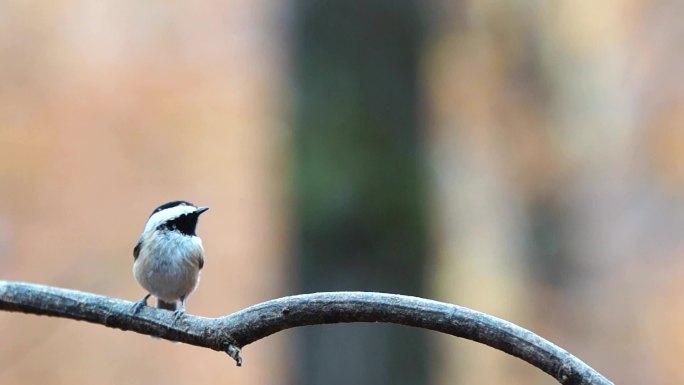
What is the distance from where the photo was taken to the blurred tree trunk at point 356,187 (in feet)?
11.1

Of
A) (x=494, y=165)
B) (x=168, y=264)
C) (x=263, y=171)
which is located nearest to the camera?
(x=168, y=264)

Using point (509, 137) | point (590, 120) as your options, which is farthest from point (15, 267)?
point (590, 120)

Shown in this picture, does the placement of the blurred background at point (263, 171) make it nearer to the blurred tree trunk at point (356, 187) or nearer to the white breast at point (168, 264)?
the blurred tree trunk at point (356, 187)

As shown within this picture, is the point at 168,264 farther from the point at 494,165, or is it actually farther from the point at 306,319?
the point at 494,165

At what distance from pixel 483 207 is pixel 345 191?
Answer: 3.54 metres

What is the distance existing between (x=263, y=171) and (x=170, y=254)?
129 inches

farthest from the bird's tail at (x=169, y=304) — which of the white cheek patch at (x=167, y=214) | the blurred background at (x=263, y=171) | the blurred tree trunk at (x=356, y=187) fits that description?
the blurred background at (x=263, y=171)

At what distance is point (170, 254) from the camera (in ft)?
8.05

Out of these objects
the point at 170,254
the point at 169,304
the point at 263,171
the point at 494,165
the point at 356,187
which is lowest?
the point at 169,304

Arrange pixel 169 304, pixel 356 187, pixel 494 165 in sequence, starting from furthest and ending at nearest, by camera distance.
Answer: pixel 494 165 < pixel 356 187 < pixel 169 304

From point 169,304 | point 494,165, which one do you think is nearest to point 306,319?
point 169,304

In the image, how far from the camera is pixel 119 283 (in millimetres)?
6262

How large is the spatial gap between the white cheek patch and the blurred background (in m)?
3.10

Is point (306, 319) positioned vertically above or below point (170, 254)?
below
